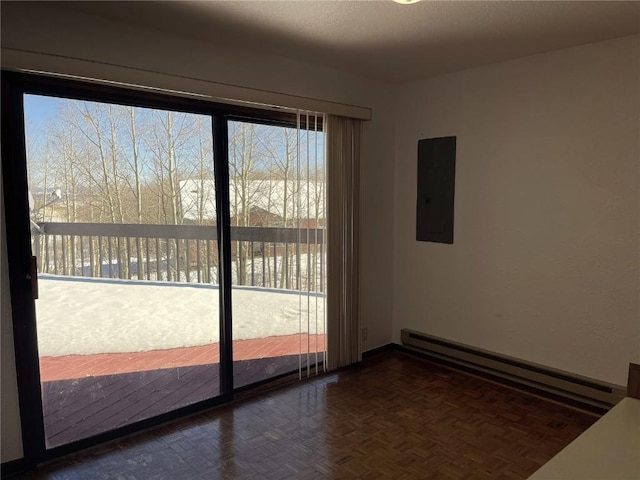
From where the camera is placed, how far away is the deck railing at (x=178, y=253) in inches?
103

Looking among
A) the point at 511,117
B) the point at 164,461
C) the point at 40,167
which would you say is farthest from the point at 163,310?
the point at 511,117

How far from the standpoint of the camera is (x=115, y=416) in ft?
9.25

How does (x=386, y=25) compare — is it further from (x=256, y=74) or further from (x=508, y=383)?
(x=508, y=383)

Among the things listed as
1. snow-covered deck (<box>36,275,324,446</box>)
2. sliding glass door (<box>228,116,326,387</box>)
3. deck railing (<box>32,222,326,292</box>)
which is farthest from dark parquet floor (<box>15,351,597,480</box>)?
deck railing (<box>32,222,326,292</box>)

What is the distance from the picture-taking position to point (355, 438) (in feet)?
9.13

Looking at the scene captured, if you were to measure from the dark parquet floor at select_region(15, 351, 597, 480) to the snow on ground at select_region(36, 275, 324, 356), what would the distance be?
0.52 m

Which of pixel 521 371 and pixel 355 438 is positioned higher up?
pixel 521 371

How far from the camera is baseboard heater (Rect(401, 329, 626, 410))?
306 cm

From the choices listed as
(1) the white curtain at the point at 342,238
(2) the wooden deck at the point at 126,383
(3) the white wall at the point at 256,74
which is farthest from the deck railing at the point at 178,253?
(2) the wooden deck at the point at 126,383

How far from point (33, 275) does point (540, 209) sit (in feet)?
10.7

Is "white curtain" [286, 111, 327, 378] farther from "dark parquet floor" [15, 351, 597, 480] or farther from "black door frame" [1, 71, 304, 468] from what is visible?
"black door frame" [1, 71, 304, 468]

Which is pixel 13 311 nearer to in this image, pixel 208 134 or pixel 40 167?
pixel 40 167

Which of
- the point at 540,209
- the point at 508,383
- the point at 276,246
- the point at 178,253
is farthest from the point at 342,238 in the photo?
the point at 508,383

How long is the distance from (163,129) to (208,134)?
0.97 ft
